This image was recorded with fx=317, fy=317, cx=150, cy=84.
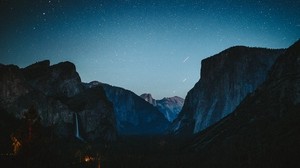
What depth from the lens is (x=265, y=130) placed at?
11169cm

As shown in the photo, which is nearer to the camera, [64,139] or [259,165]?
[259,165]

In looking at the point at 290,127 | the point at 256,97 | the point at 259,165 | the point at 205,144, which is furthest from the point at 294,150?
the point at 256,97

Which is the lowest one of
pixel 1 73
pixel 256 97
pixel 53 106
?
pixel 256 97

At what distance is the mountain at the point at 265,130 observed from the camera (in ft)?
282

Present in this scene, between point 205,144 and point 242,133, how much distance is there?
19594mm

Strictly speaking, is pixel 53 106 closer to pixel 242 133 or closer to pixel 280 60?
pixel 242 133

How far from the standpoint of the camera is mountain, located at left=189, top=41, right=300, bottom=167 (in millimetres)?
86000

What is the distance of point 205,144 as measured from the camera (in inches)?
5389

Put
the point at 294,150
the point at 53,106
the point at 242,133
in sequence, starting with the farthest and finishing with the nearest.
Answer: the point at 53,106 → the point at 242,133 → the point at 294,150

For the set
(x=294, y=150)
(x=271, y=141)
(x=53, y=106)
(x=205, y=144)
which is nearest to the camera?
(x=294, y=150)

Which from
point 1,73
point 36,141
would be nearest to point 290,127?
point 36,141

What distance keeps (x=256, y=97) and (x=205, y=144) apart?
36.9 metres

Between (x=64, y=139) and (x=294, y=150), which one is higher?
(x=64, y=139)

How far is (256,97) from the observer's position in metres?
152
